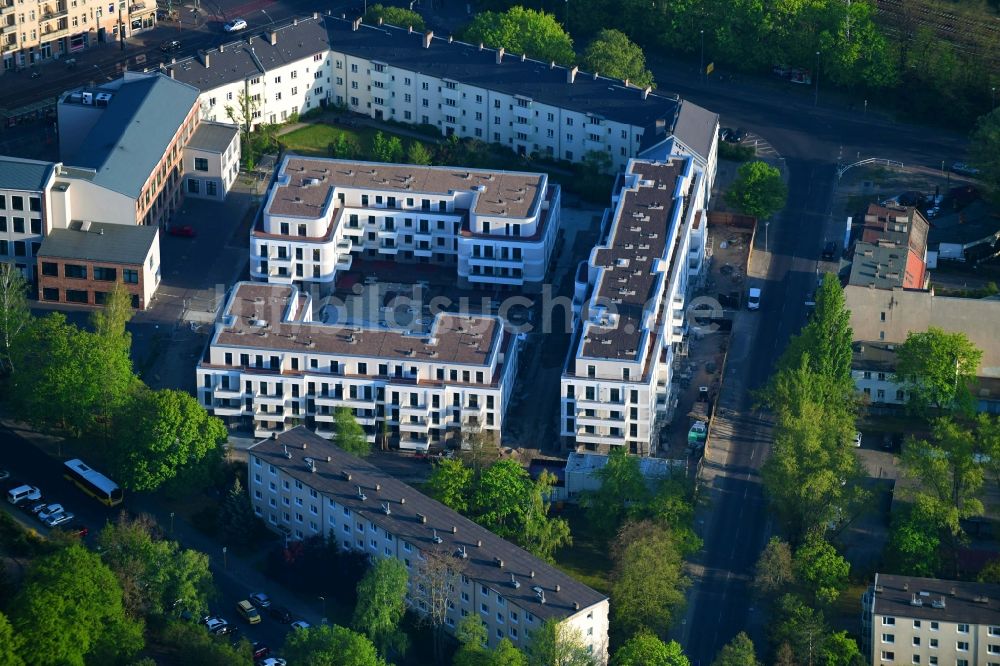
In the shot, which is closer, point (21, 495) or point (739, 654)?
point (739, 654)

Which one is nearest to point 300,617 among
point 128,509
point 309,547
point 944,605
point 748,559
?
point 309,547

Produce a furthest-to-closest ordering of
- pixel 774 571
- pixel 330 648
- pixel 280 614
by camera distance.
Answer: pixel 280 614, pixel 774 571, pixel 330 648

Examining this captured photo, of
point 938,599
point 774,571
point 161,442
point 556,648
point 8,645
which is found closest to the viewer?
point 8,645

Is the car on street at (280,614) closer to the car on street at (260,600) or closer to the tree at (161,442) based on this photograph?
the car on street at (260,600)

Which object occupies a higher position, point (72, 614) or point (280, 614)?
point (72, 614)

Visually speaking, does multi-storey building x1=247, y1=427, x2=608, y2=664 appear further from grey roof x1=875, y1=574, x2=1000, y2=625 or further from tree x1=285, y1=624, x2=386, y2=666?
grey roof x1=875, y1=574, x2=1000, y2=625

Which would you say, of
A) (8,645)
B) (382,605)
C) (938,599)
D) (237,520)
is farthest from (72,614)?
(938,599)

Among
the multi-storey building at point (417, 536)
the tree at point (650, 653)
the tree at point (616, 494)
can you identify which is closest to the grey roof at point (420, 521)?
the multi-storey building at point (417, 536)

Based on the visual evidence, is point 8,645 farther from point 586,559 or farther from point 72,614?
point 586,559
